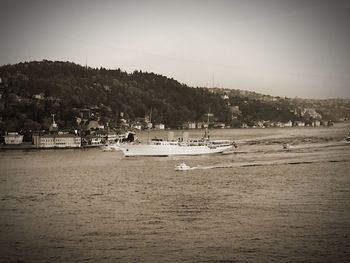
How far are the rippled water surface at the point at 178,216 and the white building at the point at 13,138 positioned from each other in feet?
37.2

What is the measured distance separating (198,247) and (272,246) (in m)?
0.78

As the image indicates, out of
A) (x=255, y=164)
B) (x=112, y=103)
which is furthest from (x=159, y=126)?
(x=255, y=164)

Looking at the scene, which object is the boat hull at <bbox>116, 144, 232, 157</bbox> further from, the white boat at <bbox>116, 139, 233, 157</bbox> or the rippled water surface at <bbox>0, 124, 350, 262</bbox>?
the rippled water surface at <bbox>0, 124, 350, 262</bbox>

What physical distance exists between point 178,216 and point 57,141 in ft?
55.2

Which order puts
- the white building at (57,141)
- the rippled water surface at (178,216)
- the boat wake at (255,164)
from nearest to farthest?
the rippled water surface at (178,216), the boat wake at (255,164), the white building at (57,141)

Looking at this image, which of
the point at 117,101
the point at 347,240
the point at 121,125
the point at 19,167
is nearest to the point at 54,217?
the point at 347,240

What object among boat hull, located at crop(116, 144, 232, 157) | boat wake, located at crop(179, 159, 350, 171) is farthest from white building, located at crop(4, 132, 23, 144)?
boat wake, located at crop(179, 159, 350, 171)

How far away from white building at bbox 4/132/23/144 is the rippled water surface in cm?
1134

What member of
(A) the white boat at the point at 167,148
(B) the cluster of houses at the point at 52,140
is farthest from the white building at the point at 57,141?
(A) the white boat at the point at 167,148

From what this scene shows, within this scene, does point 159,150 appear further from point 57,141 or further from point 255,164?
point 57,141

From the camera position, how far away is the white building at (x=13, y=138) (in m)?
22.1

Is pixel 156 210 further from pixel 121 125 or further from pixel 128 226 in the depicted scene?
pixel 121 125

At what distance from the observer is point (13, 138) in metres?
22.3

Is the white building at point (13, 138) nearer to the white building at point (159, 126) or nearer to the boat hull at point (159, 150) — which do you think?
the boat hull at point (159, 150)
